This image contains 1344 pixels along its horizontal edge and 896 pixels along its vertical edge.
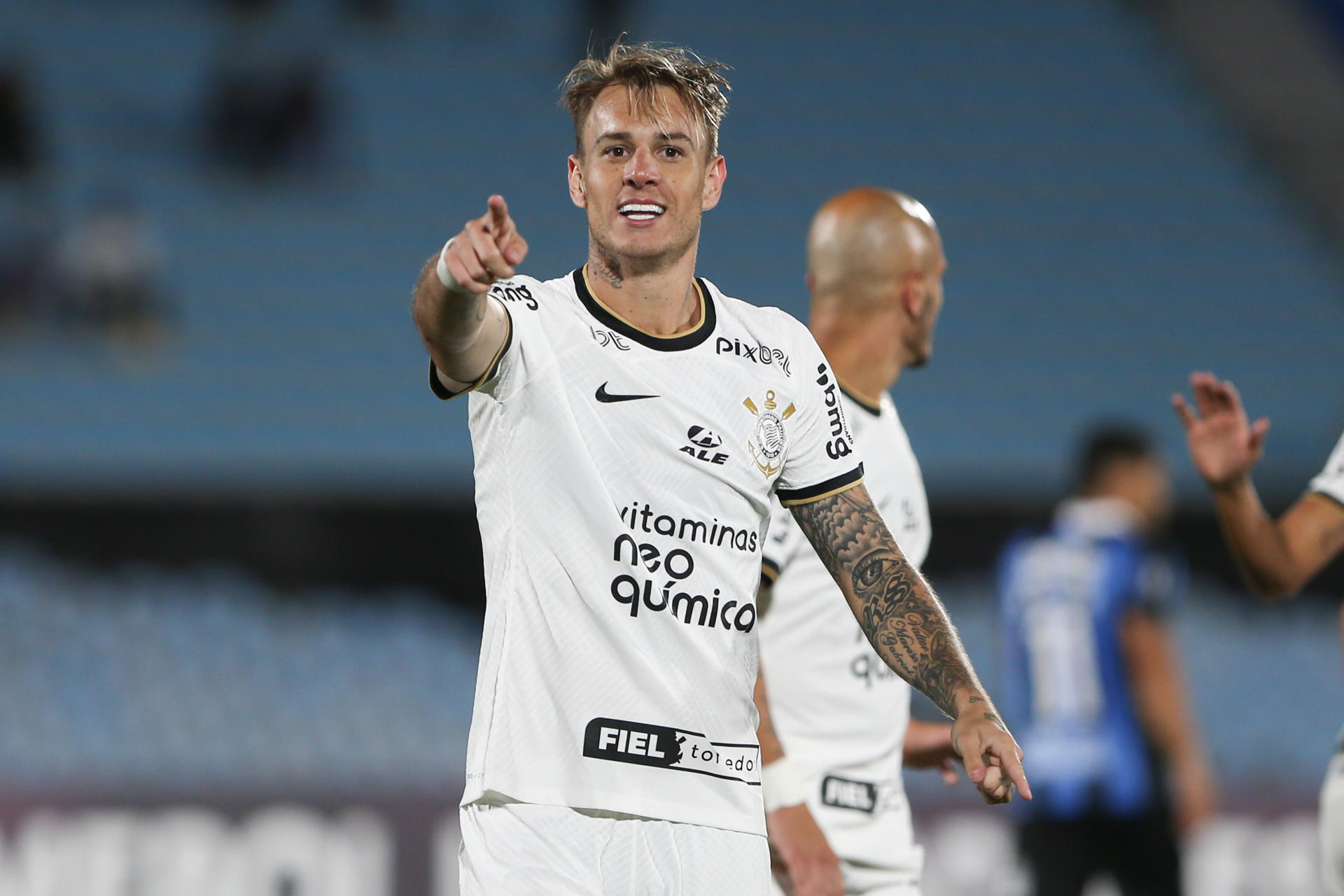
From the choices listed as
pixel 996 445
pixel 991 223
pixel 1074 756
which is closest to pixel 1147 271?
pixel 991 223

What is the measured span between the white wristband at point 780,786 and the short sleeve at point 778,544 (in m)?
0.45

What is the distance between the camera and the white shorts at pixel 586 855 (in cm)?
276

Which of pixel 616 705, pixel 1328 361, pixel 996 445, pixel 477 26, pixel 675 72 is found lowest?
pixel 616 705

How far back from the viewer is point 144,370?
1151 cm

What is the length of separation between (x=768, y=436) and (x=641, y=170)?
57cm

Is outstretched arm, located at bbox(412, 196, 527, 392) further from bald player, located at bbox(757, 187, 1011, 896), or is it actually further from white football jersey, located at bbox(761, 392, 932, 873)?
white football jersey, located at bbox(761, 392, 932, 873)

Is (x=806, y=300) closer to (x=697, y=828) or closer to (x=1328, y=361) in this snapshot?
(x=1328, y=361)

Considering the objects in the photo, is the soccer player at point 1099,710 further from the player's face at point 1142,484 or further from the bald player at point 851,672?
the bald player at point 851,672

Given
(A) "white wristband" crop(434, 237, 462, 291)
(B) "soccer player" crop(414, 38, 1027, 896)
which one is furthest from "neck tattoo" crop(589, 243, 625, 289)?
(A) "white wristband" crop(434, 237, 462, 291)

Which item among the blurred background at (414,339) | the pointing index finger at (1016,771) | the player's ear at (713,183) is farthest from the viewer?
the blurred background at (414,339)

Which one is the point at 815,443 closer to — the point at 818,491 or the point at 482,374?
the point at 818,491

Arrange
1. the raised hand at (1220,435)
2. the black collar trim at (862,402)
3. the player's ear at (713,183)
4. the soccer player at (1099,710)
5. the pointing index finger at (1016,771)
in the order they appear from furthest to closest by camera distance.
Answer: the soccer player at (1099,710)
the raised hand at (1220,435)
the black collar trim at (862,402)
the player's ear at (713,183)
the pointing index finger at (1016,771)

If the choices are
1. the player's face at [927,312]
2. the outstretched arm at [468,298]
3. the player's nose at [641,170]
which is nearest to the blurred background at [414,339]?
the player's face at [927,312]

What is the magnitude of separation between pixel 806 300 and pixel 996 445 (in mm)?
1911
